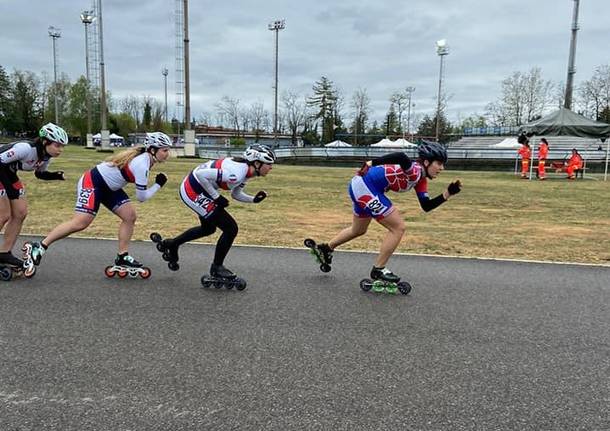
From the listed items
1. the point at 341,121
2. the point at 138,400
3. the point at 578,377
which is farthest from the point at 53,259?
the point at 341,121

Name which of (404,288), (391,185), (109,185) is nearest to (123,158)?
(109,185)

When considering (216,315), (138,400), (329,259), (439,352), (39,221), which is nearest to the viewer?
(138,400)

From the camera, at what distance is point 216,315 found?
4.58 metres

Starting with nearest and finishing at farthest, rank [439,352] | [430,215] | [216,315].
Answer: [439,352], [216,315], [430,215]

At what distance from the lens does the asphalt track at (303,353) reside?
291cm

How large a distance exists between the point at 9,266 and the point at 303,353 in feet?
12.4

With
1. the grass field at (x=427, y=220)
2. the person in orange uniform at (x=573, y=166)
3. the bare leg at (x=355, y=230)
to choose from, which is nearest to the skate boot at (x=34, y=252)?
the grass field at (x=427, y=220)

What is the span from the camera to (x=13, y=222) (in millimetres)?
5902

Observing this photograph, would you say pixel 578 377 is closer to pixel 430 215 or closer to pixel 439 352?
pixel 439 352

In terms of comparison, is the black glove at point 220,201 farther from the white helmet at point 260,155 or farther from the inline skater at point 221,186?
the white helmet at point 260,155

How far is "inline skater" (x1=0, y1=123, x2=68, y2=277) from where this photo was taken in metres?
5.54

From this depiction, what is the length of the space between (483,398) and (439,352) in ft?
2.29

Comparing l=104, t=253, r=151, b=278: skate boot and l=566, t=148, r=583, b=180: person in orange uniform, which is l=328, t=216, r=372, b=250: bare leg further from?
l=566, t=148, r=583, b=180: person in orange uniform

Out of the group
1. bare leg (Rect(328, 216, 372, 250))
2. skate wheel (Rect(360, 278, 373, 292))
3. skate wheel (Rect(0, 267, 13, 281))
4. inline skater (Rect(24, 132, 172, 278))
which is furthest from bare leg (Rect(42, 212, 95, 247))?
skate wheel (Rect(360, 278, 373, 292))
